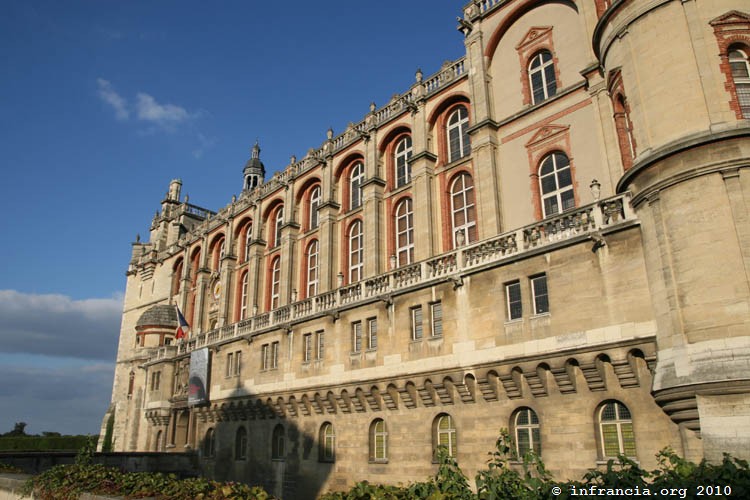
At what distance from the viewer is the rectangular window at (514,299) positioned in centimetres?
2122

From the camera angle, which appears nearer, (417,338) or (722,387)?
(722,387)

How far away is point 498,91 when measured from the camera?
28.8m

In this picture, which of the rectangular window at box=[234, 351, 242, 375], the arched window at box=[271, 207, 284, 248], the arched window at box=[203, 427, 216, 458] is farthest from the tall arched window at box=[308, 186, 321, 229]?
the arched window at box=[203, 427, 216, 458]

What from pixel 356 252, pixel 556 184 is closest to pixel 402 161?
pixel 356 252

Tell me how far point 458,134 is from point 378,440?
1623 centimetres

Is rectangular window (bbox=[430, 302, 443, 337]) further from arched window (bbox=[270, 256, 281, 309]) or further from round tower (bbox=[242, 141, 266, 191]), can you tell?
round tower (bbox=[242, 141, 266, 191])

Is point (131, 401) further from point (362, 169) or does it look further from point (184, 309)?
point (362, 169)

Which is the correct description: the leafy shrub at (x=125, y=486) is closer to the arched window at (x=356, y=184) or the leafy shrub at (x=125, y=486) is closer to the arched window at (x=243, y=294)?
the arched window at (x=356, y=184)

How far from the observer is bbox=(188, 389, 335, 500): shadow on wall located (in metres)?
29.1

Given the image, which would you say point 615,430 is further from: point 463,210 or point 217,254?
point 217,254

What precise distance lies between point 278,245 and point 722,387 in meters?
33.1

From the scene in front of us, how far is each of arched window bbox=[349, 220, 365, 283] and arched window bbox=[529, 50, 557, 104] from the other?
541 inches

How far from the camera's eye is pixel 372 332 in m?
27.2

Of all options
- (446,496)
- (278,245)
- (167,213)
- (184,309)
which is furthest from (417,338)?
(167,213)
